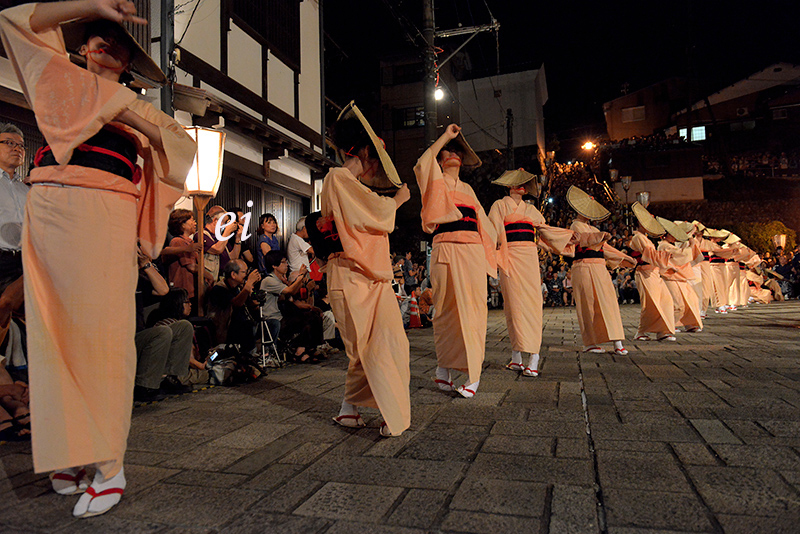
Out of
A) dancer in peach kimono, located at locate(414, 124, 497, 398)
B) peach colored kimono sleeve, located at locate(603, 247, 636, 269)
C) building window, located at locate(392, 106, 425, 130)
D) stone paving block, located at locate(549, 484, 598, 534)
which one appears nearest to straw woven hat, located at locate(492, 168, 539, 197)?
dancer in peach kimono, located at locate(414, 124, 497, 398)

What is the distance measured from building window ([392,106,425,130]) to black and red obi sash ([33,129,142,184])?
2481 centimetres

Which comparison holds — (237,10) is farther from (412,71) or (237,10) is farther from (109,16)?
(412,71)

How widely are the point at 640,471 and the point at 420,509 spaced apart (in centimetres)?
107

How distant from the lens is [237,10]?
32.8 ft

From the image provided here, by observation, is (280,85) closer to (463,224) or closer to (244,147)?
(244,147)

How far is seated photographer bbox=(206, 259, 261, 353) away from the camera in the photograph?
5805mm

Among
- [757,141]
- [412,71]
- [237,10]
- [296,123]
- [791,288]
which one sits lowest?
[791,288]

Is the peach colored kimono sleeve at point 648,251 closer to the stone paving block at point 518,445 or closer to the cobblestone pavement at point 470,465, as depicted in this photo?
the cobblestone pavement at point 470,465

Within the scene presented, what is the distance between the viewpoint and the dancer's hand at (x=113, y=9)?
2.07m

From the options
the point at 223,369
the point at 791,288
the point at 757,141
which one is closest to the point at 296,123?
the point at 223,369

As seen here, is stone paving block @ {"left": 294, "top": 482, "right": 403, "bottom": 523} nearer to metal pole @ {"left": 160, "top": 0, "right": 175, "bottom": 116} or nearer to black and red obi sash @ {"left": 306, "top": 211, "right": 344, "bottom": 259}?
black and red obi sash @ {"left": 306, "top": 211, "right": 344, "bottom": 259}

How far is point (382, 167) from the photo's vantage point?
11.4 ft

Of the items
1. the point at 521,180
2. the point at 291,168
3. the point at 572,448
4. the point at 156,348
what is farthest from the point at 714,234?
the point at 156,348

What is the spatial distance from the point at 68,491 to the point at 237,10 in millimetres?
9946
